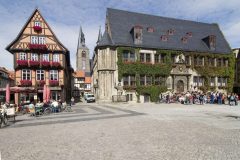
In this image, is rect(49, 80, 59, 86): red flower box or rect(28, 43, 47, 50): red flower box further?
rect(49, 80, 59, 86): red flower box

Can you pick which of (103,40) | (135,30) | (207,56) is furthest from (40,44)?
(207,56)

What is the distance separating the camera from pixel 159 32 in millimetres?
41750

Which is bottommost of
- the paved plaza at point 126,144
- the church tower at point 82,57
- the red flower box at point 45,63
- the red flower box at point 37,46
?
the paved plaza at point 126,144

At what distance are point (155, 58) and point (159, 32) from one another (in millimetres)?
5635

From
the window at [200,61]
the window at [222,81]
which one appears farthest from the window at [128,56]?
the window at [222,81]

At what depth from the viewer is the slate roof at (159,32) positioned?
37906mm

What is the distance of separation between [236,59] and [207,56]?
891cm

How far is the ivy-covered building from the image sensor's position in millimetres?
36469

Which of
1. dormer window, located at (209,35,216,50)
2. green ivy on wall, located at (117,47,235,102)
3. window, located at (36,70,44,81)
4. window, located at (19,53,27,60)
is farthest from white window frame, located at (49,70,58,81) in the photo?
dormer window, located at (209,35,216,50)

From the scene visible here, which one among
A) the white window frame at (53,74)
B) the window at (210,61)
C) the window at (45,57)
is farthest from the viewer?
the window at (210,61)

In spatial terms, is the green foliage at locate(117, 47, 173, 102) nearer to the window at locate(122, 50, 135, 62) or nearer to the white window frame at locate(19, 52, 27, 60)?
the window at locate(122, 50, 135, 62)

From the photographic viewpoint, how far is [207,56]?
42688mm

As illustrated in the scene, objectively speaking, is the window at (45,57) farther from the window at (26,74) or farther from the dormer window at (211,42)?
the dormer window at (211,42)

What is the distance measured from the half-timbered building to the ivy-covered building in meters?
6.53
